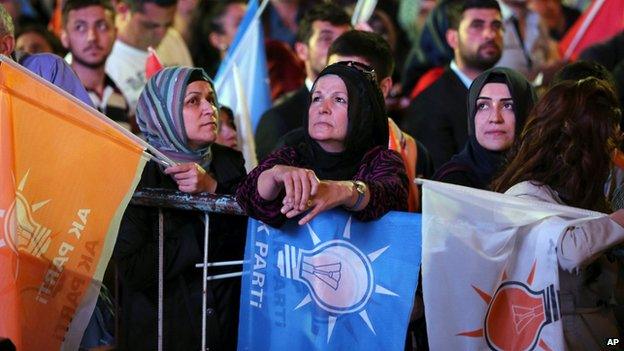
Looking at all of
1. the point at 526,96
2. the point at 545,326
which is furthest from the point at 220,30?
the point at 545,326

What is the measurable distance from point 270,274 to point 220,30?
6.84 meters

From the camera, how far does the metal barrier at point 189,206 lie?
5.66 meters

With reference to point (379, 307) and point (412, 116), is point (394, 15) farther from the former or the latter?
point (379, 307)

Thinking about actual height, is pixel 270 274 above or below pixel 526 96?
below

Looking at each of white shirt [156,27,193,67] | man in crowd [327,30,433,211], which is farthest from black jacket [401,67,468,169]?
white shirt [156,27,193,67]

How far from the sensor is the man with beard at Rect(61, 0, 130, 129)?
9.48 metres

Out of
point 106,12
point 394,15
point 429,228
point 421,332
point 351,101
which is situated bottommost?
point 421,332

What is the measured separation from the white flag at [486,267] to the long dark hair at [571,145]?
0.38m

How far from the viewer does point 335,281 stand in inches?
209

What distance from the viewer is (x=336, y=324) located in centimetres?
533

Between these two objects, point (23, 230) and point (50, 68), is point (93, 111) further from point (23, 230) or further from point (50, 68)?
point (50, 68)

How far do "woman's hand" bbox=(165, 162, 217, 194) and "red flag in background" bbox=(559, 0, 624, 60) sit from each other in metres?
5.64

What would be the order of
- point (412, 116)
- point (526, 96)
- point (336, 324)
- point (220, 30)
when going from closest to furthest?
point (336, 324)
point (526, 96)
point (412, 116)
point (220, 30)

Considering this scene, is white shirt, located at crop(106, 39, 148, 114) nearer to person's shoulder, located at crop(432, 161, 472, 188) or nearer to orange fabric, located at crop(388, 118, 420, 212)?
orange fabric, located at crop(388, 118, 420, 212)
